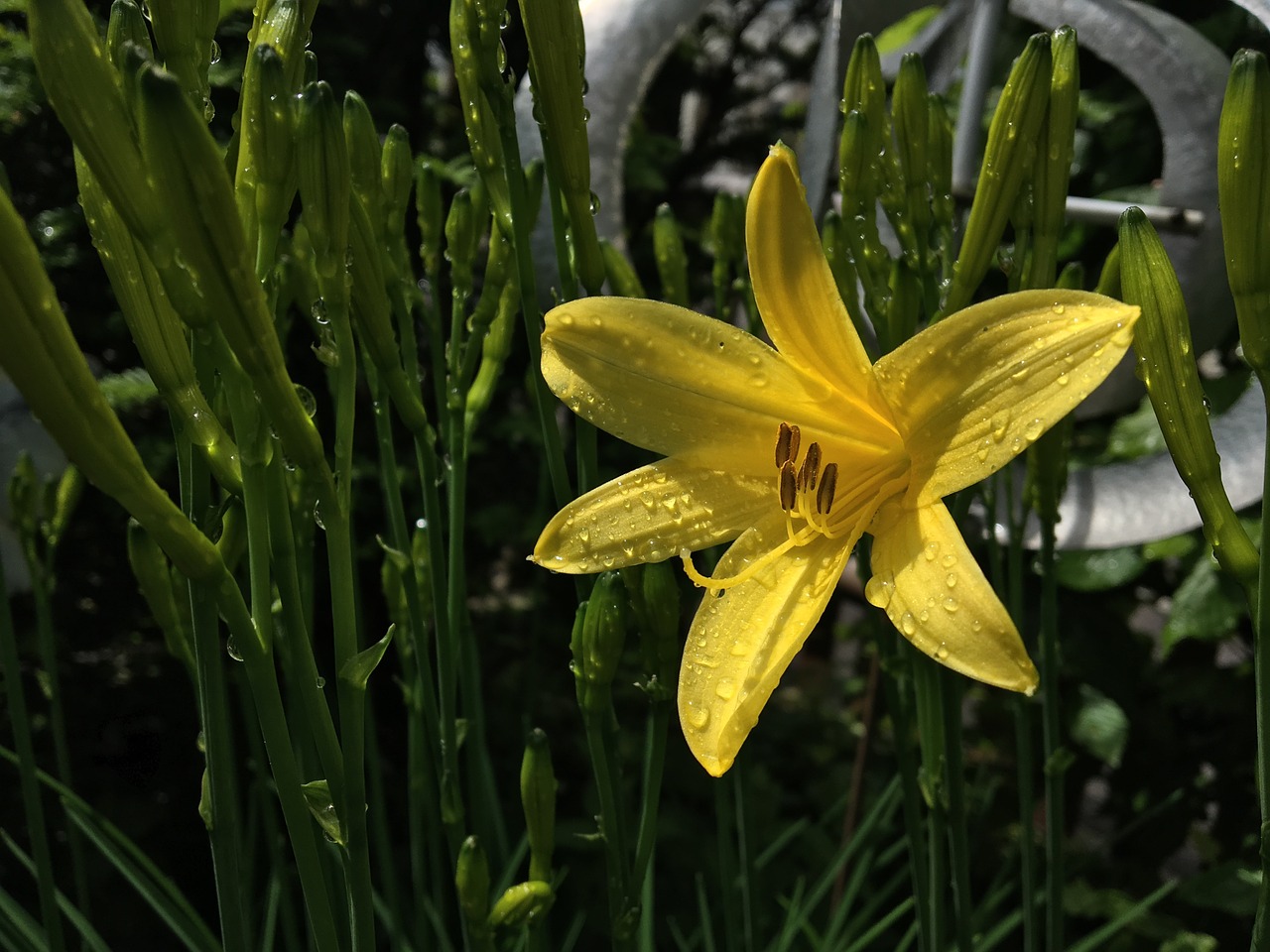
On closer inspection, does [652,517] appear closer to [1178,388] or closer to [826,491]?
[826,491]

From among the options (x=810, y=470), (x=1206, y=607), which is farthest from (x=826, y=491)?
(x=1206, y=607)

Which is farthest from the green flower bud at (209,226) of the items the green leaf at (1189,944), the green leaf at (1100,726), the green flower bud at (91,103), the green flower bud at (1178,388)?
the green leaf at (1100,726)

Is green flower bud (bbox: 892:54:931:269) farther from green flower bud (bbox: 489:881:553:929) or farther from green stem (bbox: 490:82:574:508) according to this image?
green flower bud (bbox: 489:881:553:929)

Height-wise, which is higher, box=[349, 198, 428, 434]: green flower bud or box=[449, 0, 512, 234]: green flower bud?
box=[449, 0, 512, 234]: green flower bud

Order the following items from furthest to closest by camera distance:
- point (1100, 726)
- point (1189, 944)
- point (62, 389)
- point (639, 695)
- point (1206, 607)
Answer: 1. point (639, 695)
2. point (1100, 726)
3. point (1206, 607)
4. point (1189, 944)
5. point (62, 389)

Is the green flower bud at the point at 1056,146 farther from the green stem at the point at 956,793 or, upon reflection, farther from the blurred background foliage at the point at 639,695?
the blurred background foliage at the point at 639,695

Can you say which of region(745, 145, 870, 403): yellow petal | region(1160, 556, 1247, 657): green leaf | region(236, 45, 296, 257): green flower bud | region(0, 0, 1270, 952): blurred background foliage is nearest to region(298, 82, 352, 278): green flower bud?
region(236, 45, 296, 257): green flower bud
